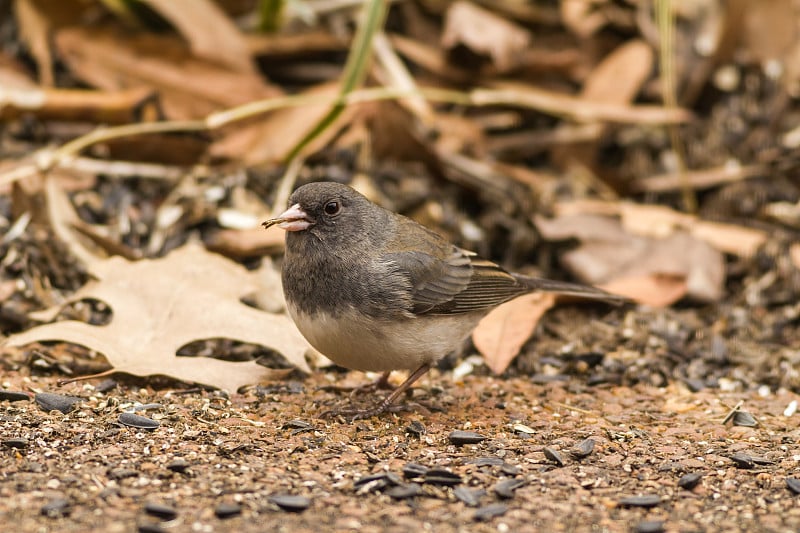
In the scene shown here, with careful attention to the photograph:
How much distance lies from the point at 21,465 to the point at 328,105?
3.21m

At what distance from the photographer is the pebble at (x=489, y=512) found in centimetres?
268

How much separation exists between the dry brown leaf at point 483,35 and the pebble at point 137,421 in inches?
134

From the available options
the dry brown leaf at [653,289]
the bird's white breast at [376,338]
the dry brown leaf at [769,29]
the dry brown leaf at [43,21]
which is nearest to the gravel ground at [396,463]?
the bird's white breast at [376,338]

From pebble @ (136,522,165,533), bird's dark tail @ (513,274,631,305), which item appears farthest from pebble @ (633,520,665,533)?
bird's dark tail @ (513,274,631,305)

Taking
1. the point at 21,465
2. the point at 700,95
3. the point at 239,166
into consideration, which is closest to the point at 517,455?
the point at 21,465

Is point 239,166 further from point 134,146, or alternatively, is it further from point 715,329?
point 715,329

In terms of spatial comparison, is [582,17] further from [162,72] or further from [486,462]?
[486,462]

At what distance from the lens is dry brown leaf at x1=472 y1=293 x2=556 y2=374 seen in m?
4.14

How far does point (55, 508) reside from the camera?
2.53 metres

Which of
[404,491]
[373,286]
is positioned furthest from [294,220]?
[404,491]

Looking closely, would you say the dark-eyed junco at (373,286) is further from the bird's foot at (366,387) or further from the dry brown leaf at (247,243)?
the dry brown leaf at (247,243)

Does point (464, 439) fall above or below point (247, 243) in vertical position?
below

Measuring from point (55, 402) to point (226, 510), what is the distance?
1.11 metres

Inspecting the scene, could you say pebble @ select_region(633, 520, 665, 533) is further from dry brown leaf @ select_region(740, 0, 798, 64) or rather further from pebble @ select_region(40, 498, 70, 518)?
dry brown leaf @ select_region(740, 0, 798, 64)
